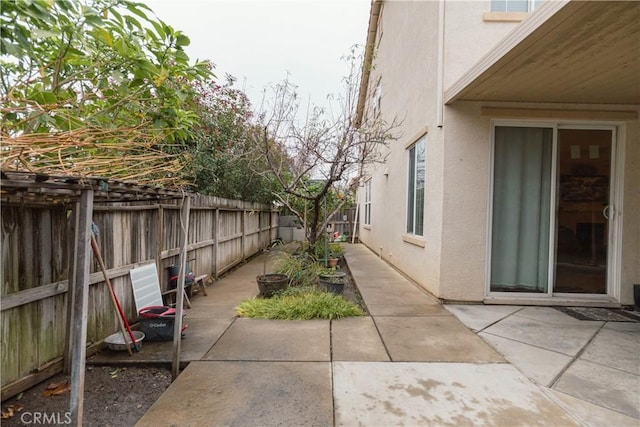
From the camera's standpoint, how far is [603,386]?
2.50m

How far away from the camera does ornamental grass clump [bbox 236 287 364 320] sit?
411cm

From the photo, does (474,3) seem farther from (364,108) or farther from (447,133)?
(364,108)

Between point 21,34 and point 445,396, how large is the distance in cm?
361

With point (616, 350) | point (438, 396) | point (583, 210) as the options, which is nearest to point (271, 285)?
point (438, 396)

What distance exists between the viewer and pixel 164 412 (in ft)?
7.09

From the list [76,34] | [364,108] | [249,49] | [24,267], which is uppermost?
[249,49]

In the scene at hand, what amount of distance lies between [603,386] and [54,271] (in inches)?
179

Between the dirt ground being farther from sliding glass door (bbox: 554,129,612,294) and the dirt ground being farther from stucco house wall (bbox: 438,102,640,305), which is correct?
sliding glass door (bbox: 554,129,612,294)

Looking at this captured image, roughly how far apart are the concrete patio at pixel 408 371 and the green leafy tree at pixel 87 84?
1675 mm

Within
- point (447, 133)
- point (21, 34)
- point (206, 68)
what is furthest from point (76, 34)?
point (447, 133)

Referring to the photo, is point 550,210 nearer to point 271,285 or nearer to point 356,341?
point 356,341

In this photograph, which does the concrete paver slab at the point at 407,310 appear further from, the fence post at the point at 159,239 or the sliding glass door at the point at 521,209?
the fence post at the point at 159,239

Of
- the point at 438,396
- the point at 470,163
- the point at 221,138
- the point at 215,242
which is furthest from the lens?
the point at 221,138

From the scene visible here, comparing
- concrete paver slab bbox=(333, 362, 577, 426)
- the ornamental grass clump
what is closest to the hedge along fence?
the ornamental grass clump
